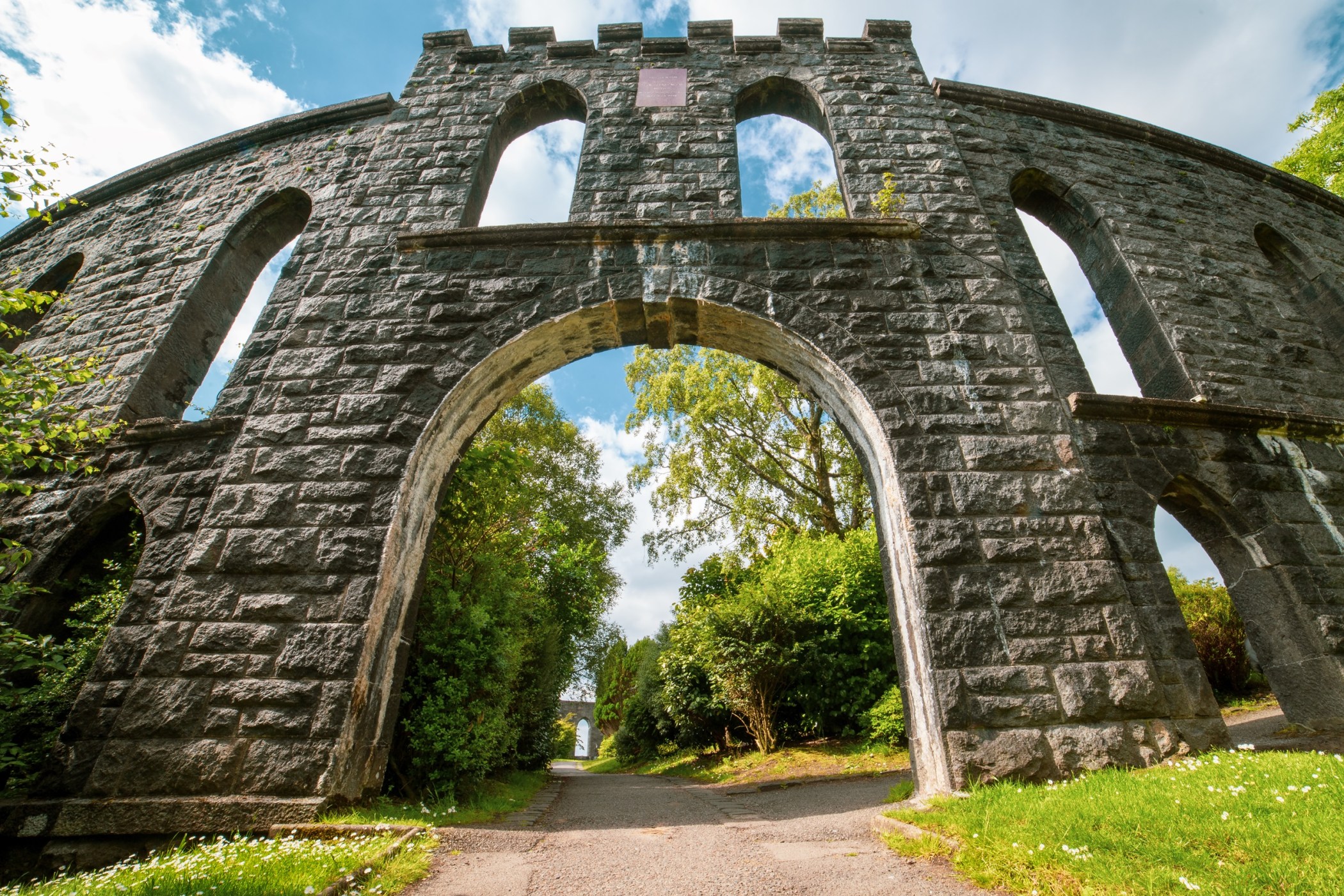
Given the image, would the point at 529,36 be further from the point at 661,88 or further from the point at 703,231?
the point at 703,231

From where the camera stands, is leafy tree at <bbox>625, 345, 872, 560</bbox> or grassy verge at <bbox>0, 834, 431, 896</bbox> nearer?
grassy verge at <bbox>0, 834, 431, 896</bbox>

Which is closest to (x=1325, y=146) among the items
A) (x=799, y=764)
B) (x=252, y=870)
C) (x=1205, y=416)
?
(x=1205, y=416)

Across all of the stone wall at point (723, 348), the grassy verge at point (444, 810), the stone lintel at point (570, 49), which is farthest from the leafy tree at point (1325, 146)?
the grassy verge at point (444, 810)

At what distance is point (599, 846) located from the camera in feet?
12.0

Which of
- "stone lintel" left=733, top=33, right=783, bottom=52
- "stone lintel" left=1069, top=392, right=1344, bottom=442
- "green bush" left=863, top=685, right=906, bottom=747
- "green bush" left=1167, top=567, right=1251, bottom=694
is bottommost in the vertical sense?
"green bush" left=863, top=685, right=906, bottom=747

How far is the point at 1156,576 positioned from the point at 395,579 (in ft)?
17.3

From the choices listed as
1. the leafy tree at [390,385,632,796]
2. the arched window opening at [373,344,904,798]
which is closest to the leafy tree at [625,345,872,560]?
the arched window opening at [373,344,904,798]

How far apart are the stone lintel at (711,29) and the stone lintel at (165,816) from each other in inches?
319

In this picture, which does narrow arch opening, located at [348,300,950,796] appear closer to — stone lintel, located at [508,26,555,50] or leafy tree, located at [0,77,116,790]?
leafy tree, located at [0,77,116,790]

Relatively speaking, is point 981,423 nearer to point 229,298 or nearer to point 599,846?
point 599,846

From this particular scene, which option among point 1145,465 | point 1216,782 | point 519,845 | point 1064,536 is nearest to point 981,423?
point 1064,536

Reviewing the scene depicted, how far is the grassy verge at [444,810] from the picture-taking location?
11.2 feet

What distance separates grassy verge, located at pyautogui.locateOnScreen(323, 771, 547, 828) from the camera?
11.2ft

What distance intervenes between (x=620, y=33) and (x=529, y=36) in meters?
1.09
